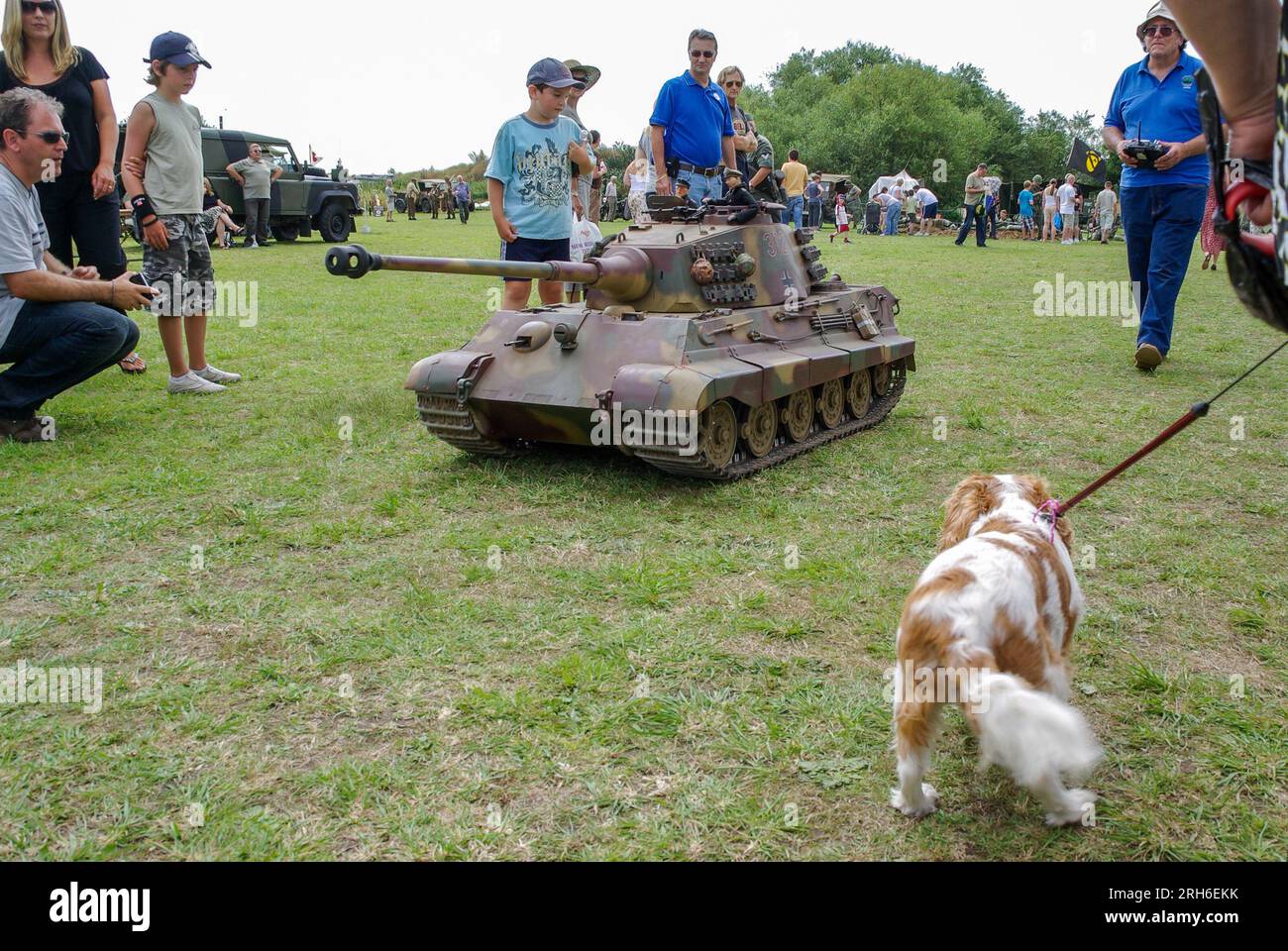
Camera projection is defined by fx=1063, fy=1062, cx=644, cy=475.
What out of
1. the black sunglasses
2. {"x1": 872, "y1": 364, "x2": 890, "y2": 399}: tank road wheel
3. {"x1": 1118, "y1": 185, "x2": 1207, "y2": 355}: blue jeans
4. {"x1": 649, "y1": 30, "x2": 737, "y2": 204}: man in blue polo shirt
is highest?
{"x1": 649, "y1": 30, "x2": 737, "y2": 204}: man in blue polo shirt

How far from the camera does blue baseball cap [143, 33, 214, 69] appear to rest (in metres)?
7.62

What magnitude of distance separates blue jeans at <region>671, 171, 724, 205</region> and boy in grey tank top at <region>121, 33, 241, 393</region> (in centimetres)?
373

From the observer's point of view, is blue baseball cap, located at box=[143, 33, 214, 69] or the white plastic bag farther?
the white plastic bag

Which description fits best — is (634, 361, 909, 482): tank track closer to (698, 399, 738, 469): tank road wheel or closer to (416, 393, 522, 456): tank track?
(698, 399, 738, 469): tank road wheel

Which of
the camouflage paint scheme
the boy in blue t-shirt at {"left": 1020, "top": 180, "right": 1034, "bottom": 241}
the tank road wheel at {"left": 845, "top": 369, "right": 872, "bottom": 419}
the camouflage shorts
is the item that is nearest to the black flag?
the tank road wheel at {"left": 845, "top": 369, "right": 872, "bottom": 419}

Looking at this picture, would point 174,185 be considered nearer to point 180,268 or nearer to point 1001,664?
point 180,268

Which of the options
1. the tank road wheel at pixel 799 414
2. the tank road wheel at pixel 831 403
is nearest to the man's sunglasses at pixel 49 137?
the tank road wheel at pixel 799 414

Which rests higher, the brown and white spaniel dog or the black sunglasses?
the black sunglasses

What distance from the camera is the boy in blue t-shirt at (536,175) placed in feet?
25.8

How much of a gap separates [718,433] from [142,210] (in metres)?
4.61

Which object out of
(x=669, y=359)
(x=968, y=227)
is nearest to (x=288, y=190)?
(x=968, y=227)

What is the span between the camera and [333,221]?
89.8ft

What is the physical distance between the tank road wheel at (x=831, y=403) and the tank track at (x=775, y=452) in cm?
6
